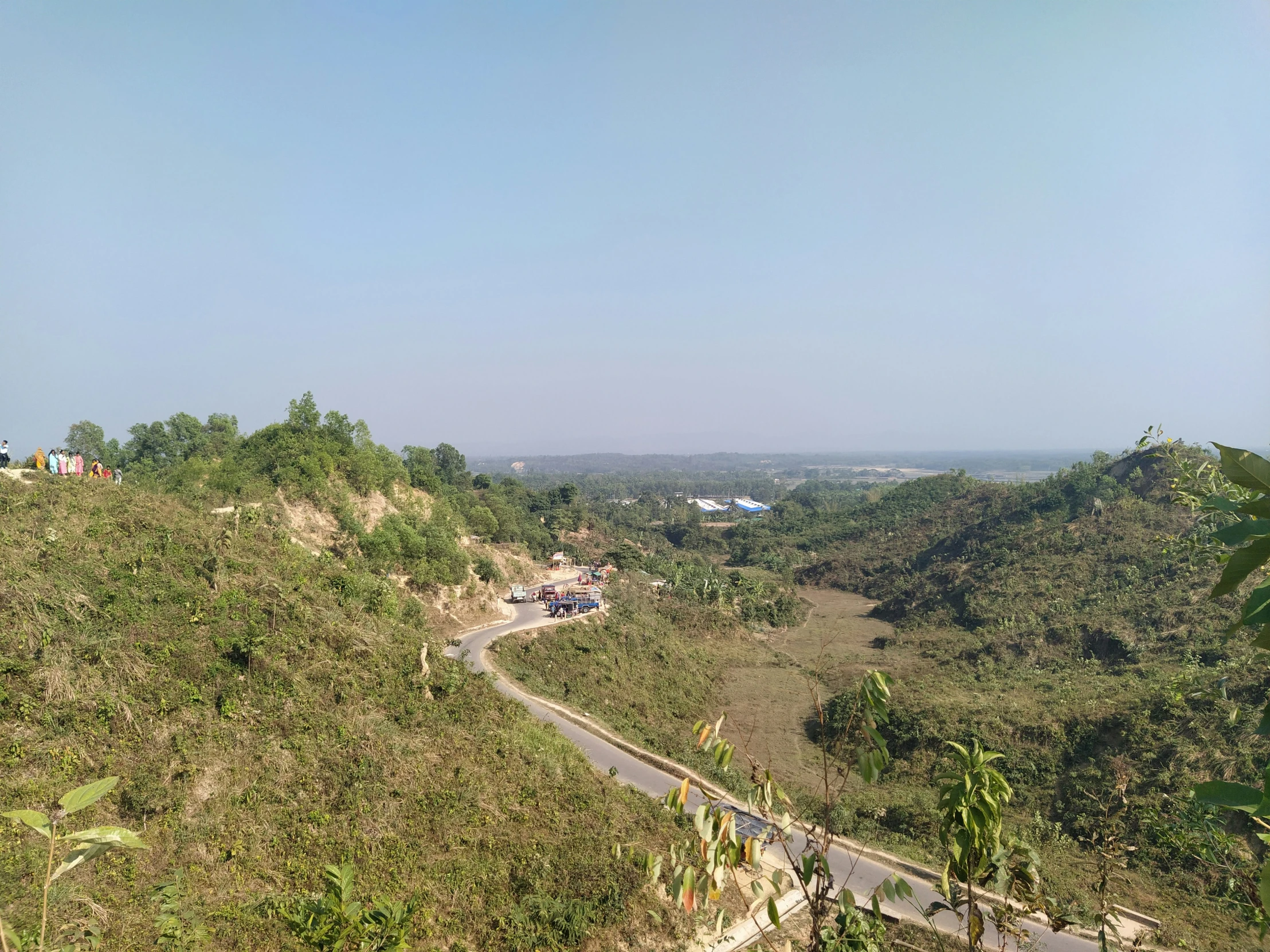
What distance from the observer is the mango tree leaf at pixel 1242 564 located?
1.98 metres

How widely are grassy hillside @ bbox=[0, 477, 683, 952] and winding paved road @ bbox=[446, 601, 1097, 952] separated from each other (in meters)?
2.01

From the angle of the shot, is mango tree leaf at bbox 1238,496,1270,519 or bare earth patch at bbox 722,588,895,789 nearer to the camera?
mango tree leaf at bbox 1238,496,1270,519

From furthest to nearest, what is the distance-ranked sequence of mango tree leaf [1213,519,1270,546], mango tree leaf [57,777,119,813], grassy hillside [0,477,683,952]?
grassy hillside [0,477,683,952]
mango tree leaf [57,777,119,813]
mango tree leaf [1213,519,1270,546]

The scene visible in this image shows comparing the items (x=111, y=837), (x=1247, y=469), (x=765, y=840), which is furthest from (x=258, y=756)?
(x=1247, y=469)

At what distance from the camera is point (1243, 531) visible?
7.50ft

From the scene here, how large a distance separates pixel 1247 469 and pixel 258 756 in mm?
15641

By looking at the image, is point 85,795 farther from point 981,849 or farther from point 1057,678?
point 1057,678

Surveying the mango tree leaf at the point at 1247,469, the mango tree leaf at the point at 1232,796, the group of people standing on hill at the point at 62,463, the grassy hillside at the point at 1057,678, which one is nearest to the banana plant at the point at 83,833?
the mango tree leaf at the point at 1232,796

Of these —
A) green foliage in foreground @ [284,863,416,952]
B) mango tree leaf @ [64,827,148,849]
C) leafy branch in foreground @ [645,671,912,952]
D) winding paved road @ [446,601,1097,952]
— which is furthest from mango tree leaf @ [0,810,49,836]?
winding paved road @ [446,601,1097,952]

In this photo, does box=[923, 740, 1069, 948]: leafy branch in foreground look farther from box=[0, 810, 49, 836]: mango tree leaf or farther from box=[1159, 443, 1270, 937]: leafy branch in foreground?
box=[0, 810, 49, 836]: mango tree leaf

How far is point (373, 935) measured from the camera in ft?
30.2

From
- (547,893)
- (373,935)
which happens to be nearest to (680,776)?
(547,893)

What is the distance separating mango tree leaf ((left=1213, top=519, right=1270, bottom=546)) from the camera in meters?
2.21

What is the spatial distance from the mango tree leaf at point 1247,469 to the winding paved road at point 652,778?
8931 millimetres
